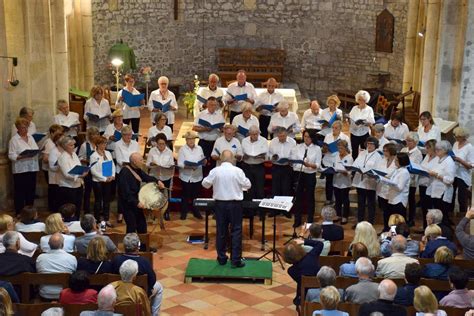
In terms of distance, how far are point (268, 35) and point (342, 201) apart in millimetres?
10148

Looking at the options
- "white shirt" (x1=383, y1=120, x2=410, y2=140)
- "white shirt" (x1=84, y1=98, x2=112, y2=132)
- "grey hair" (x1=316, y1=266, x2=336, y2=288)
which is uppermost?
"white shirt" (x1=84, y1=98, x2=112, y2=132)

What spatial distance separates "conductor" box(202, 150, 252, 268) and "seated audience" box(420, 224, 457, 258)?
250cm

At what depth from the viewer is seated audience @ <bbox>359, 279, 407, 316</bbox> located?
7.86 meters

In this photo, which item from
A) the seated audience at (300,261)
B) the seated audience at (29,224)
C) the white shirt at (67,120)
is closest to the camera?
the seated audience at (300,261)

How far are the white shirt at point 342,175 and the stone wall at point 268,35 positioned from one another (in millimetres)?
8350

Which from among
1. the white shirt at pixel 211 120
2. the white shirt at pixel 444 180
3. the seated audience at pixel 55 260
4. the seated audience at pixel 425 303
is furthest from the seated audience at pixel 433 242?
the white shirt at pixel 211 120

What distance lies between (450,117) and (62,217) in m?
7.11

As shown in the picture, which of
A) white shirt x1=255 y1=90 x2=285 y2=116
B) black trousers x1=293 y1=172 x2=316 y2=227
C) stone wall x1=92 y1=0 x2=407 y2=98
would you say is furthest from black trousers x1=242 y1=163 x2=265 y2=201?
stone wall x1=92 y1=0 x2=407 y2=98

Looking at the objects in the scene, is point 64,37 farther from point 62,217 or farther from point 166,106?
point 62,217

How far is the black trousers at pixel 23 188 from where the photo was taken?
1340 centimetres

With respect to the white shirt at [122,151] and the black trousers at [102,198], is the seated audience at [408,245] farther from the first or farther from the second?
the black trousers at [102,198]

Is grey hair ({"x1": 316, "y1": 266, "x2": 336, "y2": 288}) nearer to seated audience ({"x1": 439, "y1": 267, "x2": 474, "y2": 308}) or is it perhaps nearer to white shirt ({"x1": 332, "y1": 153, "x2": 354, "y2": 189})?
seated audience ({"x1": 439, "y1": 267, "x2": 474, "y2": 308})

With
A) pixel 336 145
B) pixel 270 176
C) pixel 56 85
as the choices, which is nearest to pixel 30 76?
pixel 56 85

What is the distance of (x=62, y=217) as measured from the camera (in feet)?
35.2
